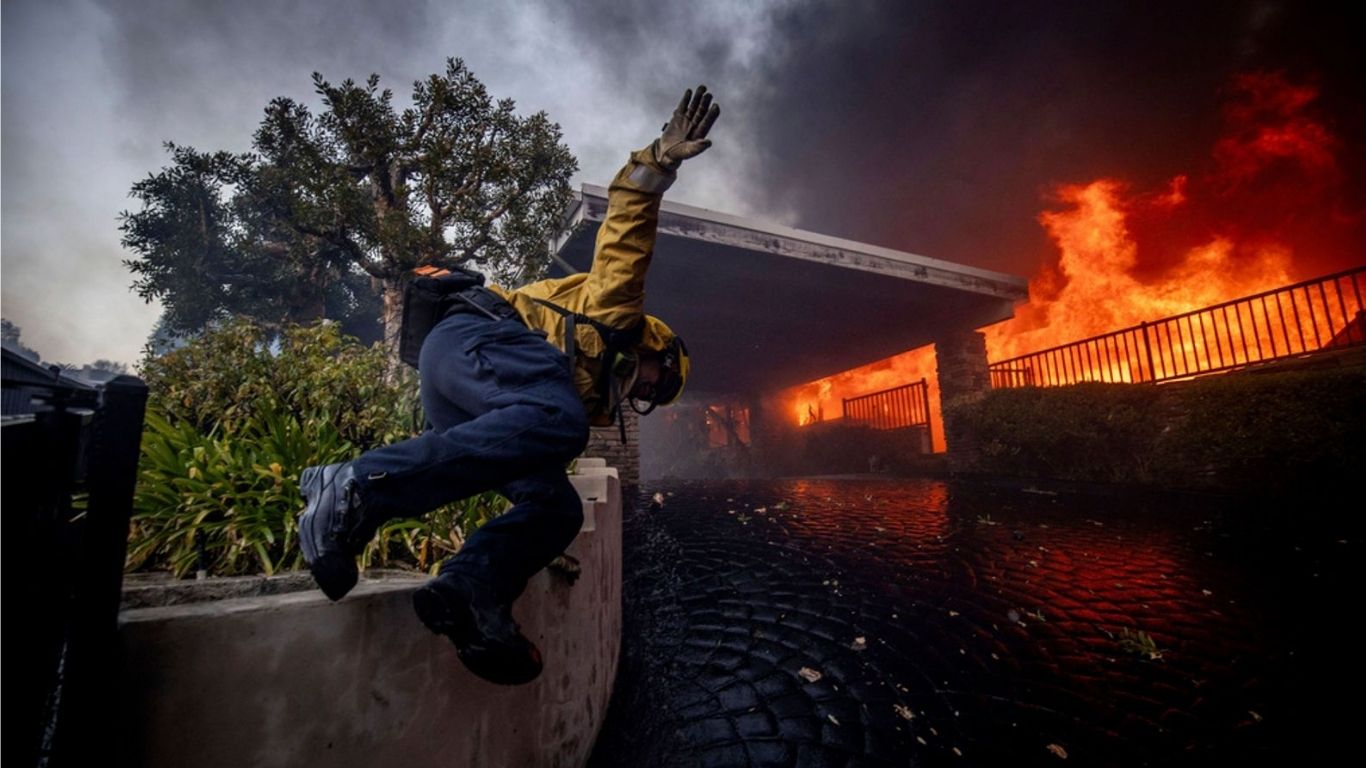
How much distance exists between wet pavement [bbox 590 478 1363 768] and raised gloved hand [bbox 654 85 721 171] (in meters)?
2.35

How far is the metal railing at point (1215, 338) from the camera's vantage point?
23.1 feet

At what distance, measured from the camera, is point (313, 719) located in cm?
108

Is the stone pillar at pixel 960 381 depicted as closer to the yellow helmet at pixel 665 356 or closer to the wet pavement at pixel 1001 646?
the wet pavement at pixel 1001 646

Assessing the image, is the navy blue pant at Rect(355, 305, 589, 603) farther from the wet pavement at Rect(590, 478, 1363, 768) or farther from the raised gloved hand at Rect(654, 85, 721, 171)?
the wet pavement at Rect(590, 478, 1363, 768)

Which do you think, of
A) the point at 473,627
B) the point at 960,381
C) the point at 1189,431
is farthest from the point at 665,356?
the point at 960,381

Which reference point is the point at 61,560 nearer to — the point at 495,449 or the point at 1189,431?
the point at 495,449

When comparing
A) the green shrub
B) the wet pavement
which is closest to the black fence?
the green shrub

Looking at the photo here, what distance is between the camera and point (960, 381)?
35.2 ft

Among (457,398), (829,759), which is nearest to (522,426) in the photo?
(457,398)

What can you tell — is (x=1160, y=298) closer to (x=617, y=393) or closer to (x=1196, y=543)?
(x=1196, y=543)

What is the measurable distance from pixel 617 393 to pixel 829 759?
66.7 inches

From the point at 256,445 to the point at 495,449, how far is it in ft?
6.27

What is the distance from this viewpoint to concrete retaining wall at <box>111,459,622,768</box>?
0.93 meters

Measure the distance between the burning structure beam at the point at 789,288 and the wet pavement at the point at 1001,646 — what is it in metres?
4.71
